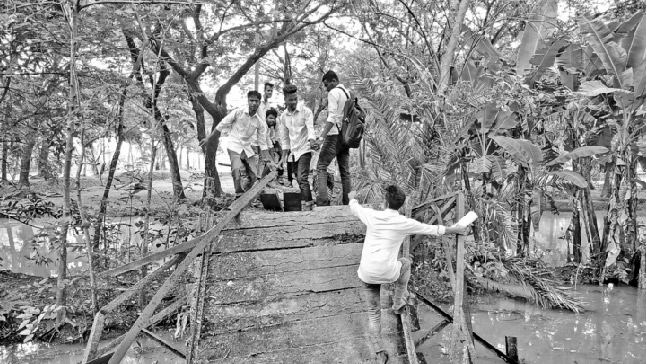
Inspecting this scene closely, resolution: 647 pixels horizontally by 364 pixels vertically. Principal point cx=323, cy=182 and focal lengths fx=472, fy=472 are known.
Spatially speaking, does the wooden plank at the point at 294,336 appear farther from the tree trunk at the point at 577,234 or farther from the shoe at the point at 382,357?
the tree trunk at the point at 577,234

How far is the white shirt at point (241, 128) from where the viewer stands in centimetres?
655

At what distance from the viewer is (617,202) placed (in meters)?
8.05

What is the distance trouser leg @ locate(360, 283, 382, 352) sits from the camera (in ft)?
11.8

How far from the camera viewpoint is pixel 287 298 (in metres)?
4.00

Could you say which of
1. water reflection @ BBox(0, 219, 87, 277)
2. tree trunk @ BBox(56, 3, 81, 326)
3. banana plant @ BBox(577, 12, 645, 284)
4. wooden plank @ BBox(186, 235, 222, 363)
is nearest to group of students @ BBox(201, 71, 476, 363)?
wooden plank @ BBox(186, 235, 222, 363)

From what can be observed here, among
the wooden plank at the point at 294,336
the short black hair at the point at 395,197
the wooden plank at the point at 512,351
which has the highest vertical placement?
the short black hair at the point at 395,197

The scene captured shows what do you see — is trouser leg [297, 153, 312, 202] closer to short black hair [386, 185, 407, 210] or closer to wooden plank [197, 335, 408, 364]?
short black hair [386, 185, 407, 210]

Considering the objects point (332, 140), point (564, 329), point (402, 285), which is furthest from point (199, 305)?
point (564, 329)

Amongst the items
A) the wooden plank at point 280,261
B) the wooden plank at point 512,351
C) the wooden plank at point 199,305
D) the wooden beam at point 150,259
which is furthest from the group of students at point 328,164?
the wooden plank at point 512,351

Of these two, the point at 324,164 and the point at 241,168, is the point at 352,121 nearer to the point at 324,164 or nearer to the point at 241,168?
the point at 324,164

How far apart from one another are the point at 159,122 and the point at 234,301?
3386 millimetres

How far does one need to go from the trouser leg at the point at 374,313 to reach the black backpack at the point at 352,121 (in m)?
2.25

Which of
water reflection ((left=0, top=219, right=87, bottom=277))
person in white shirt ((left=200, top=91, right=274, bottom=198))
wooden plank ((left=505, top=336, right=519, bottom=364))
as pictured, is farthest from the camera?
water reflection ((left=0, top=219, right=87, bottom=277))

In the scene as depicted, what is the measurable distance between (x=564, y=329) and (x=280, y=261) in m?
4.61
